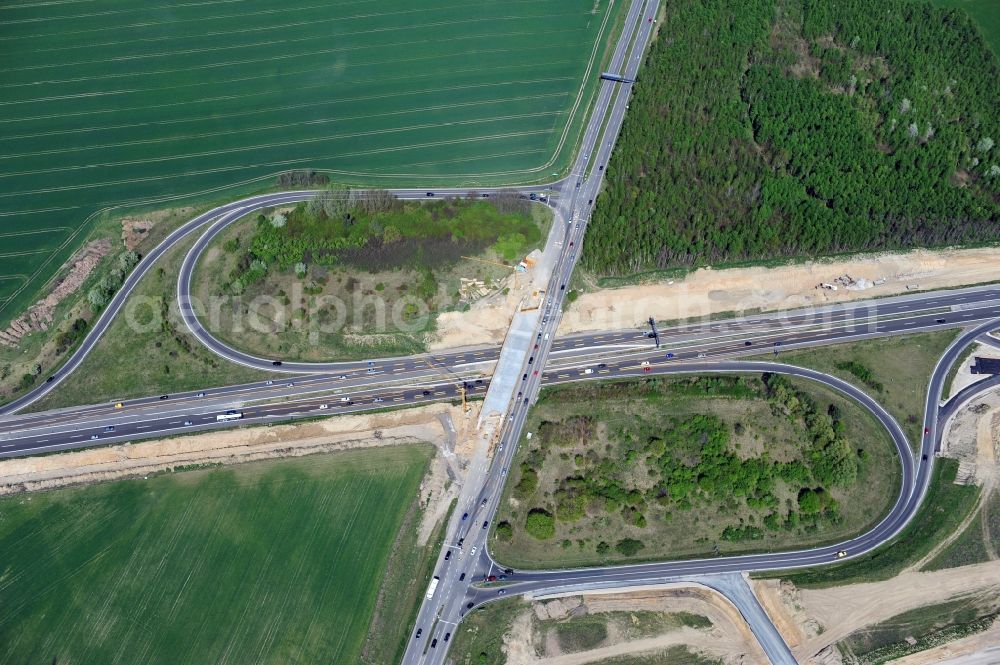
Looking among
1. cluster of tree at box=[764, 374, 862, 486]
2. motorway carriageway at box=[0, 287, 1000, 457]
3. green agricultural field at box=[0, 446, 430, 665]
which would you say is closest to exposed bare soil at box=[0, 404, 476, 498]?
green agricultural field at box=[0, 446, 430, 665]

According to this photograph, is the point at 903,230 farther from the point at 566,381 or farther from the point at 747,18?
the point at 566,381

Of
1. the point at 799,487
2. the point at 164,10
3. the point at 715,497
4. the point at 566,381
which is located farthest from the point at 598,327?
the point at 164,10

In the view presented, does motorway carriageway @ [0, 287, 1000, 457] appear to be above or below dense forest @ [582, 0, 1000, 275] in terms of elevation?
below

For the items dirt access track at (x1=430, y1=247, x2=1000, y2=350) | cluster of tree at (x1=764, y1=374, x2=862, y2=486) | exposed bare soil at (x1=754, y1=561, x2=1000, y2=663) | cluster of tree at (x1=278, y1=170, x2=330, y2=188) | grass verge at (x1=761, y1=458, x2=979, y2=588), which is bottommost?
exposed bare soil at (x1=754, y1=561, x2=1000, y2=663)

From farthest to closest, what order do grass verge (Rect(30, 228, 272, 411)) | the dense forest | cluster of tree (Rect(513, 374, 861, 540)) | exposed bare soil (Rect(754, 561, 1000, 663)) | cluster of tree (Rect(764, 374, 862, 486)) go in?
1. the dense forest
2. grass verge (Rect(30, 228, 272, 411))
3. cluster of tree (Rect(764, 374, 862, 486))
4. cluster of tree (Rect(513, 374, 861, 540))
5. exposed bare soil (Rect(754, 561, 1000, 663))

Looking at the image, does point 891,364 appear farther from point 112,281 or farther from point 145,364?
point 112,281

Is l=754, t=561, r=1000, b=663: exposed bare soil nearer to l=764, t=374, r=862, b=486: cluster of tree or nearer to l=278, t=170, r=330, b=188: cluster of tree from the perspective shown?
l=764, t=374, r=862, b=486: cluster of tree

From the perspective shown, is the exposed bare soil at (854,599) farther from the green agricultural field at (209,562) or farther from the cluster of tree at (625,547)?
the green agricultural field at (209,562)

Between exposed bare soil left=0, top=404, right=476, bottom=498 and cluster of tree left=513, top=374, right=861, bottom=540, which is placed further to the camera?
exposed bare soil left=0, top=404, right=476, bottom=498
